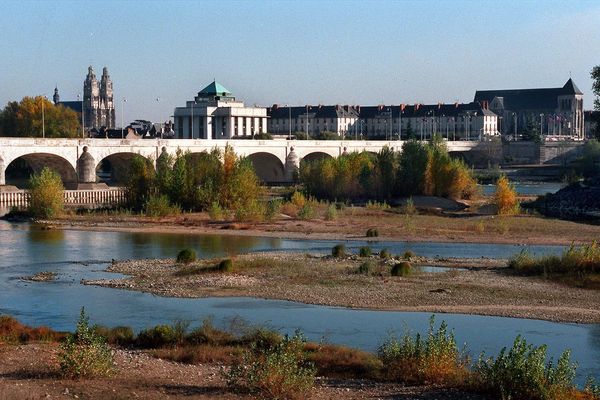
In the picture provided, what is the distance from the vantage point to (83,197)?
84.1m

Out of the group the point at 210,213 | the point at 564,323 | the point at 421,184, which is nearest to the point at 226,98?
the point at 421,184

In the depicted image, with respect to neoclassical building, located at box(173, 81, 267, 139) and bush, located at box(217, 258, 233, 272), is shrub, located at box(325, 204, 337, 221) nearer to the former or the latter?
bush, located at box(217, 258, 233, 272)

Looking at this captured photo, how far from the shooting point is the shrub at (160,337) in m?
26.6

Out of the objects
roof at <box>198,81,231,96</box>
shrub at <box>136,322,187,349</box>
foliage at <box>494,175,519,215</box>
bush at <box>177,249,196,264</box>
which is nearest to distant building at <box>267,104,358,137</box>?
roof at <box>198,81,231,96</box>

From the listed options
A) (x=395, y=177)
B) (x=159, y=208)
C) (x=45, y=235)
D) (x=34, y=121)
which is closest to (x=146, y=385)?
(x=45, y=235)

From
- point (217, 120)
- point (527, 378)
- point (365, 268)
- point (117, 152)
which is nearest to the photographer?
point (527, 378)

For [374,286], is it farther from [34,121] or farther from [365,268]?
[34,121]

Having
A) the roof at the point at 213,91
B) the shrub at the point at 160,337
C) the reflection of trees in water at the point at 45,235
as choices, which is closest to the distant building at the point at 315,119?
the roof at the point at 213,91

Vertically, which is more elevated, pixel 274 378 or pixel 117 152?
pixel 117 152

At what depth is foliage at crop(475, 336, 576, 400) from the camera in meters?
20.1

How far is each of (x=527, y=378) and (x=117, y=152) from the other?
75077mm

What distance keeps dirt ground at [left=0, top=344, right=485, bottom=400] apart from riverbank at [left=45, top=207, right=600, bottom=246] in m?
35.3

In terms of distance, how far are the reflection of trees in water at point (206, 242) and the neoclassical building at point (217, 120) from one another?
83.1 meters

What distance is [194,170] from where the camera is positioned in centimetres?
7350
